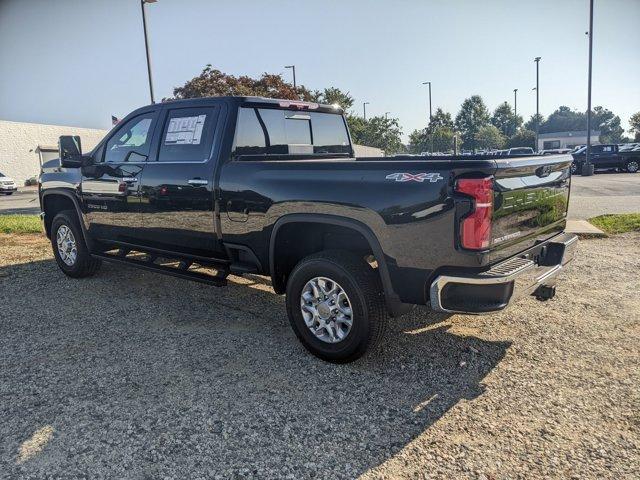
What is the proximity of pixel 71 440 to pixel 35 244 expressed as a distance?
23.5 feet

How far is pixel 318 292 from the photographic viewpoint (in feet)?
12.2

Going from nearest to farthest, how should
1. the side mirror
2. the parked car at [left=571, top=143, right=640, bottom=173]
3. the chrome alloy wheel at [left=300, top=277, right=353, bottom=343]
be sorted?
the chrome alloy wheel at [left=300, top=277, right=353, bottom=343] < the side mirror < the parked car at [left=571, top=143, right=640, bottom=173]

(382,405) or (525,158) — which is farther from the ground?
(525,158)

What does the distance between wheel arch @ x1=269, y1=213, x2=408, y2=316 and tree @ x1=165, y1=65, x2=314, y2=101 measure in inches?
639

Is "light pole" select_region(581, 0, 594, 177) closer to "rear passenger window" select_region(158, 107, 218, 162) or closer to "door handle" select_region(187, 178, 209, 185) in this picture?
"rear passenger window" select_region(158, 107, 218, 162)

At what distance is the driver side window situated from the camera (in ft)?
16.7

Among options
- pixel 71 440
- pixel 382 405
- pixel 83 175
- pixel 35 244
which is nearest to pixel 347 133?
pixel 83 175

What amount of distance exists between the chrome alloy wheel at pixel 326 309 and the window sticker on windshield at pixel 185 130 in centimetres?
183

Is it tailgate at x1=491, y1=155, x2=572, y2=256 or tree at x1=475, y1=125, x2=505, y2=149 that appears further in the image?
tree at x1=475, y1=125, x2=505, y2=149

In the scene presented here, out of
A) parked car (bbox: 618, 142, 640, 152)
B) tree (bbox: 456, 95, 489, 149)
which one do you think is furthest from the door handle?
tree (bbox: 456, 95, 489, 149)

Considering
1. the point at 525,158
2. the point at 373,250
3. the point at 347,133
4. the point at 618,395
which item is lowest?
the point at 618,395

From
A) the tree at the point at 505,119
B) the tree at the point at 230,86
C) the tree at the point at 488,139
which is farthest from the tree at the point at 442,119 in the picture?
the tree at the point at 230,86

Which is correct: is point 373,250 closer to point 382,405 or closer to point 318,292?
point 318,292

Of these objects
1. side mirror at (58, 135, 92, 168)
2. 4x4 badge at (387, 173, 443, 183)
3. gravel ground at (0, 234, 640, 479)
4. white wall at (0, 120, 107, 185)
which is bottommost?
gravel ground at (0, 234, 640, 479)
